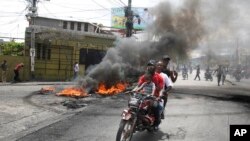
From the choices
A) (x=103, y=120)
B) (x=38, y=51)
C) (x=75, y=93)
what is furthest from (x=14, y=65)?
(x=103, y=120)

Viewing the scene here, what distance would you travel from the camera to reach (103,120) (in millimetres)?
10836

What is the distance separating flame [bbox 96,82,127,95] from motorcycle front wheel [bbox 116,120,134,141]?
1024 centimetres

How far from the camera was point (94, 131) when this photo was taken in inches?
363

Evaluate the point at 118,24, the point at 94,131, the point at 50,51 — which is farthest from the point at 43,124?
the point at 118,24

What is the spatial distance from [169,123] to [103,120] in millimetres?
1775

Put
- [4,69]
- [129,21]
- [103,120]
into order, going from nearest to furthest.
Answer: [103,120]
[4,69]
[129,21]

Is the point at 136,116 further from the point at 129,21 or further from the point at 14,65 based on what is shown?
the point at 14,65

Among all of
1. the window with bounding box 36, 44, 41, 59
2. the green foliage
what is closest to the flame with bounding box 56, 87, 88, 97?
the window with bounding box 36, 44, 41, 59

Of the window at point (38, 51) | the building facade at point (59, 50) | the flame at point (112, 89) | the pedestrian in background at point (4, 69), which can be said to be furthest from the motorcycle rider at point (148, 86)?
the window at point (38, 51)

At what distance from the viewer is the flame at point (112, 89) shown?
1788cm

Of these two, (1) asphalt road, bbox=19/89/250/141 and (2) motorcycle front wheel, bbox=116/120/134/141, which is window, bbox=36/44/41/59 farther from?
(2) motorcycle front wheel, bbox=116/120/134/141

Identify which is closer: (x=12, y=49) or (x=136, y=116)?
(x=136, y=116)

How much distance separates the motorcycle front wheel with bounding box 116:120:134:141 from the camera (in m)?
7.20

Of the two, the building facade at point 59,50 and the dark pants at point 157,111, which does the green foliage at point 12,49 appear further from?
the dark pants at point 157,111
